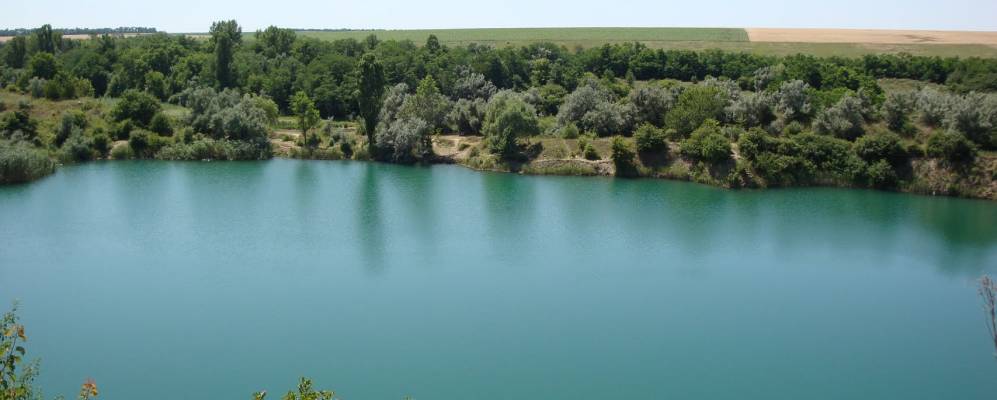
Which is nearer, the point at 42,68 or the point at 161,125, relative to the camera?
the point at 161,125

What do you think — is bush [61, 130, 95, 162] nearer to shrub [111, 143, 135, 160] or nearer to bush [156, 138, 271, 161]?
shrub [111, 143, 135, 160]

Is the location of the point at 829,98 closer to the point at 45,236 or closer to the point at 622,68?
the point at 622,68

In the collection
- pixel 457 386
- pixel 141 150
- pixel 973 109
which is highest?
pixel 973 109

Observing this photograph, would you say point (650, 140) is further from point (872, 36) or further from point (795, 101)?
point (872, 36)

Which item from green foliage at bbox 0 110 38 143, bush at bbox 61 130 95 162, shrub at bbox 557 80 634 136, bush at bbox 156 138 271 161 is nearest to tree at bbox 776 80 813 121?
shrub at bbox 557 80 634 136

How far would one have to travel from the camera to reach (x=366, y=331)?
21.9m

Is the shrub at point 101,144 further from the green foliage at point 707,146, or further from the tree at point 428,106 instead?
the green foliage at point 707,146

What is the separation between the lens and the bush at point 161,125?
1956 inches

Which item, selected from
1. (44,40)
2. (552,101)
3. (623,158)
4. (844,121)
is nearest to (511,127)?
(623,158)

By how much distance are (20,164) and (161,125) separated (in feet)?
38.0

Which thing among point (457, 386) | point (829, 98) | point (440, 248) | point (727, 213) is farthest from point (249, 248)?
point (829, 98)

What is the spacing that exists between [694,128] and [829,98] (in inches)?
330

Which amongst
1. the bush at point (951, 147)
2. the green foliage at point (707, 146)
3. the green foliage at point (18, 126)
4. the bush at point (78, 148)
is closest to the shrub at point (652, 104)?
the green foliage at point (707, 146)

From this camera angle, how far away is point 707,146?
41312 mm
